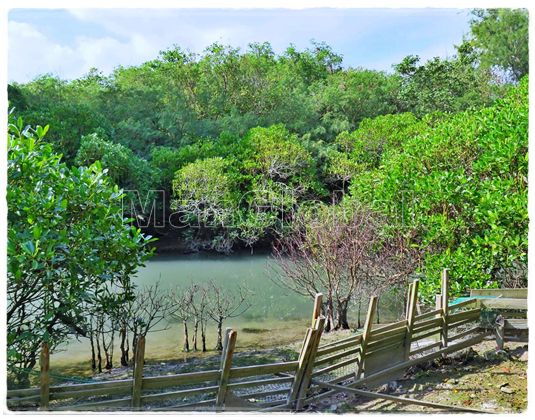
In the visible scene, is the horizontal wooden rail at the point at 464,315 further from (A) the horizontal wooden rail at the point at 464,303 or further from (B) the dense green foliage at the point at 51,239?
(B) the dense green foliage at the point at 51,239

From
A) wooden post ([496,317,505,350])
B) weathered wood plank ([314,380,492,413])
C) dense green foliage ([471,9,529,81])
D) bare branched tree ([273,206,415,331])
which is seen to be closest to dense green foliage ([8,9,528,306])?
dense green foliage ([471,9,529,81])

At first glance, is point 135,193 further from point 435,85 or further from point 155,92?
point 435,85

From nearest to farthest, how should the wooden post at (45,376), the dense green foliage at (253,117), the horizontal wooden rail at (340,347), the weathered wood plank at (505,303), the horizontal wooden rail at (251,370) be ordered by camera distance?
1. the wooden post at (45,376)
2. the horizontal wooden rail at (251,370)
3. the horizontal wooden rail at (340,347)
4. the weathered wood plank at (505,303)
5. the dense green foliage at (253,117)

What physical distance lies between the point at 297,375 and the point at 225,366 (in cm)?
52

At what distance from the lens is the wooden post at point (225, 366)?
2779 millimetres

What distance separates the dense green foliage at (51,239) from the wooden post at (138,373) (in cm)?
76

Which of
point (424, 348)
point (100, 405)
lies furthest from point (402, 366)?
point (100, 405)

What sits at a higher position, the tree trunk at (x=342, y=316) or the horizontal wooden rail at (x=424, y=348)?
the horizontal wooden rail at (x=424, y=348)

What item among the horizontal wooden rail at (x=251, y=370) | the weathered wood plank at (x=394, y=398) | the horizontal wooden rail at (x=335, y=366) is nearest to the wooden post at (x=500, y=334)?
the weathered wood plank at (x=394, y=398)

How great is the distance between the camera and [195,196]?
38.0ft

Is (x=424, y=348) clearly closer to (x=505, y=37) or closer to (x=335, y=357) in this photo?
(x=335, y=357)

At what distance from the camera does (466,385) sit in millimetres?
3697

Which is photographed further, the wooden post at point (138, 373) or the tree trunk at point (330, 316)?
the tree trunk at point (330, 316)

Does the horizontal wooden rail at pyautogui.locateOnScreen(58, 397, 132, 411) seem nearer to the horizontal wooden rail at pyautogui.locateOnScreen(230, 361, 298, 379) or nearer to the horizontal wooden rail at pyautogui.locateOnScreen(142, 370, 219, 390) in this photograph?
the horizontal wooden rail at pyautogui.locateOnScreen(142, 370, 219, 390)
